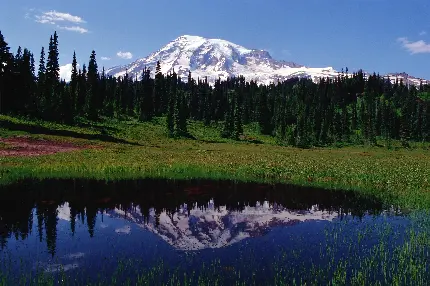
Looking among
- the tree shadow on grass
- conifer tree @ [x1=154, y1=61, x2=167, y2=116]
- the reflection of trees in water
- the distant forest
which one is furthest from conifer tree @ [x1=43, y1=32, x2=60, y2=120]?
the reflection of trees in water

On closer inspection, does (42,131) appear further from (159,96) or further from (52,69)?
(159,96)

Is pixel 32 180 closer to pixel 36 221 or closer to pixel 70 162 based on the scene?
pixel 70 162

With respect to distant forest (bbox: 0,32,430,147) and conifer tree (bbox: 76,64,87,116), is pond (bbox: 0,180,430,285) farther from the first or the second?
conifer tree (bbox: 76,64,87,116)

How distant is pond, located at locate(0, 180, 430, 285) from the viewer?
40.1ft

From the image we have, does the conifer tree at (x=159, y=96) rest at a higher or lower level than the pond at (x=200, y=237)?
higher

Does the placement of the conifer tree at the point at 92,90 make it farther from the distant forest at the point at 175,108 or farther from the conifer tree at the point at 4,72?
the conifer tree at the point at 4,72

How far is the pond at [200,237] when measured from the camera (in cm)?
1223

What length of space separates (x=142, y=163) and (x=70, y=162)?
700 centimetres

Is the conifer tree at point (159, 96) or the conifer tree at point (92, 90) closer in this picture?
the conifer tree at point (92, 90)

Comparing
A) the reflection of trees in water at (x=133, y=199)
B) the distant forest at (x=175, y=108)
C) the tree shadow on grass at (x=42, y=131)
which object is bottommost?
the reflection of trees in water at (x=133, y=199)

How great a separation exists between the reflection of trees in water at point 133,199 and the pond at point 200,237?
0.07 m

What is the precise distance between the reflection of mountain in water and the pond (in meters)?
0.05

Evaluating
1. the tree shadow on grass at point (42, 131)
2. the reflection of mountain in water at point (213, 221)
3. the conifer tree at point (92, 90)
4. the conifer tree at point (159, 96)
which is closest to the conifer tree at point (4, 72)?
the tree shadow on grass at point (42, 131)

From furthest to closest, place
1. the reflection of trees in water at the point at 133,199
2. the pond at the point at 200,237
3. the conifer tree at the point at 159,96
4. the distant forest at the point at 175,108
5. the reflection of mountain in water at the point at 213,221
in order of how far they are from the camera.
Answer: the conifer tree at the point at 159,96 → the distant forest at the point at 175,108 → the reflection of trees in water at the point at 133,199 → the reflection of mountain in water at the point at 213,221 → the pond at the point at 200,237
